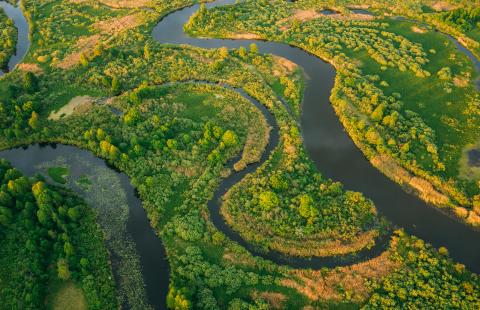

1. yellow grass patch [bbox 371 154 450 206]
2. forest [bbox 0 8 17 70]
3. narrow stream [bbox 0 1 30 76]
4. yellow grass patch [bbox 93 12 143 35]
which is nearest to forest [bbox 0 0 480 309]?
yellow grass patch [bbox 371 154 450 206]

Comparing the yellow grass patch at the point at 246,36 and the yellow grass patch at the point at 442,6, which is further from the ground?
the yellow grass patch at the point at 442,6

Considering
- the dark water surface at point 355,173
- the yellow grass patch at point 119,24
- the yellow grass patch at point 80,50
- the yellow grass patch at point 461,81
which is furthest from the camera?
the yellow grass patch at point 119,24

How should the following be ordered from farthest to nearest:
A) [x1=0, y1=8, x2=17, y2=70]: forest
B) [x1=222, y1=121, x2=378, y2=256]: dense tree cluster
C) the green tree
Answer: [x1=0, y1=8, x2=17, y2=70]: forest → the green tree → [x1=222, y1=121, x2=378, y2=256]: dense tree cluster

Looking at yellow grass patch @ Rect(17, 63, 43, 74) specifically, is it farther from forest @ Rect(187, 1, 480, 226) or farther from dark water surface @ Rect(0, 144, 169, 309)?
forest @ Rect(187, 1, 480, 226)

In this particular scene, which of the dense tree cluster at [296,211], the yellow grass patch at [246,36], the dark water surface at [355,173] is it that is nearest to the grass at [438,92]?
the dark water surface at [355,173]

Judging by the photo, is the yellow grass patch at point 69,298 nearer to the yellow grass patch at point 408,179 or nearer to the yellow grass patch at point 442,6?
the yellow grass patch at point 408,179

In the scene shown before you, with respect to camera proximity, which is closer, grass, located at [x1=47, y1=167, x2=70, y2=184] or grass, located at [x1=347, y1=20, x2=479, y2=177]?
grass, located at [x1=47, y1=167, x2=70, y2=184]
